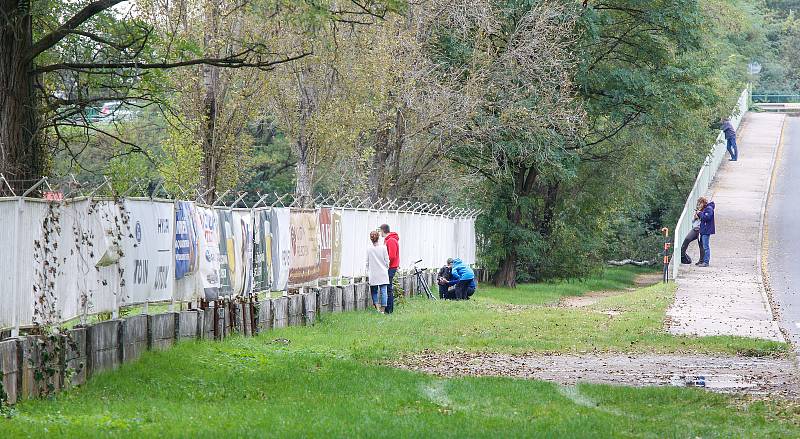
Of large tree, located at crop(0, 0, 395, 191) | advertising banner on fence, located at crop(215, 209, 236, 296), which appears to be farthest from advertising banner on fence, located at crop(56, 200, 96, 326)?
advertising banner on fence, located at crop(215, 209, 236, 296)

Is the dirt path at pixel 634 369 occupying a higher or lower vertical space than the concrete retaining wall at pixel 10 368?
lower

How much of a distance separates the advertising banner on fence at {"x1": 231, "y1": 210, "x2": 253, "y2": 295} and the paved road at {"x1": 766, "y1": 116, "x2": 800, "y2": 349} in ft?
29.1

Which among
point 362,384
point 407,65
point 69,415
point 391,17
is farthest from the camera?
point 407,65

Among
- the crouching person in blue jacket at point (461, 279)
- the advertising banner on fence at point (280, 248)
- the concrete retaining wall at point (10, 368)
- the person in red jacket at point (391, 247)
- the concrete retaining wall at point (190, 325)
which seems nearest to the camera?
the concrete retaining wall at point (10, 368)

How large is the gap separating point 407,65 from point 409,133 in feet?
8.19

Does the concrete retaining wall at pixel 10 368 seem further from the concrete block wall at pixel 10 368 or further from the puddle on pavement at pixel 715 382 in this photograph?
the puddle on pavement at pixel 715 382

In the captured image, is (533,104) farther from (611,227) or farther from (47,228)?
(47,228)

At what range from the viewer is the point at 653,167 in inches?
1967

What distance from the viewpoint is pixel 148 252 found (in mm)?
16250

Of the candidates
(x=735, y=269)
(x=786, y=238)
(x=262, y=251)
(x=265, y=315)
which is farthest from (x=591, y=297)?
(x=265, y=315)

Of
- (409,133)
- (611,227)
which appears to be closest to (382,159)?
(409,133)

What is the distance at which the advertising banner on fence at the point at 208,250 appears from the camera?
18.2 metres

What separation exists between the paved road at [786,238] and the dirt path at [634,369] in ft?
11.4

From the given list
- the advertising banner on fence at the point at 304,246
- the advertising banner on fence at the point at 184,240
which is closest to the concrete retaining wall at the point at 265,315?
the advertising banner on fence at the point at 304,246
